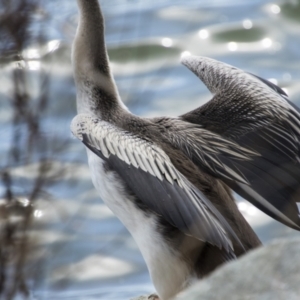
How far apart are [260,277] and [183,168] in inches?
86.2

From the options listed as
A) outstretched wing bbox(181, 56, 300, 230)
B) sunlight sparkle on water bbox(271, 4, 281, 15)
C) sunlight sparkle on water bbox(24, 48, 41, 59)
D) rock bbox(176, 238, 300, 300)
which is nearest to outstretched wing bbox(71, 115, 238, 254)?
outstretched wing bbox(181, 56, 300, 230)

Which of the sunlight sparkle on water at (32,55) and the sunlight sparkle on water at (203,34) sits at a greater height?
the sunlight sparkle on water at (32,55)

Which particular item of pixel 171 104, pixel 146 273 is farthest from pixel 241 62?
pixel 146 273

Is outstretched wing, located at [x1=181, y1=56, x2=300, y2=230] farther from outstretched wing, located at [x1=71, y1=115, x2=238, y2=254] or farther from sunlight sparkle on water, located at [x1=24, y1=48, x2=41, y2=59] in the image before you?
sunlight sparkle on water, located at [x1=24, y1=48, x2=41, y2=59]

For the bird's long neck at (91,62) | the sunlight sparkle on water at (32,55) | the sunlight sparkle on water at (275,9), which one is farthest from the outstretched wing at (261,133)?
the sunlight sparkle on water at (275,9)

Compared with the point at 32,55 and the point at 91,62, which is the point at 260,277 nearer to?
the point at 91,62

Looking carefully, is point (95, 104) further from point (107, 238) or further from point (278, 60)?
point (278, 60)

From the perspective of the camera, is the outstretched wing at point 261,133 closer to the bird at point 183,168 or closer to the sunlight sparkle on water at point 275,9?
the bird at point 183,168

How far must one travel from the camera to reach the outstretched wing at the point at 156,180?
16.0 ft

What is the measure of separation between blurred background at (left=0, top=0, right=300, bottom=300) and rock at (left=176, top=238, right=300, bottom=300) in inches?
30.0

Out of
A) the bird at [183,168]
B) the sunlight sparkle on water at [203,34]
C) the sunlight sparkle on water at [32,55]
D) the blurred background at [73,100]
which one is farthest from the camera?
the sunlight sparkle on water at [203,34]

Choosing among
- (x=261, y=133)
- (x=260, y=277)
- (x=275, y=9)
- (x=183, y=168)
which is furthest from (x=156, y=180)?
(x=275, y=9)

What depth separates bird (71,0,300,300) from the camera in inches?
199

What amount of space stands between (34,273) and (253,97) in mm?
2589
